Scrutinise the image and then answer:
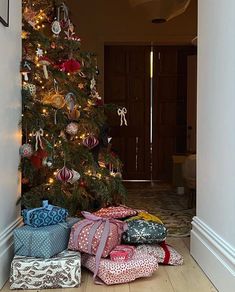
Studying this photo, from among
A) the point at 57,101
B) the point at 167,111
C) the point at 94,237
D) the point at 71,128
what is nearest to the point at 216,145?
the point at 94,237

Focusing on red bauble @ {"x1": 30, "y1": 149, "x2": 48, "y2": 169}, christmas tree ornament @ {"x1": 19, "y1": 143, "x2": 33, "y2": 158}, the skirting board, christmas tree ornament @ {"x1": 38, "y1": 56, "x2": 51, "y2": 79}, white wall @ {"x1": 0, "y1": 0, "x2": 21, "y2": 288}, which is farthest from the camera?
christmas tree ornament @ {"x1": 38, "y1": 56, "x2": 51, "y2": 79}

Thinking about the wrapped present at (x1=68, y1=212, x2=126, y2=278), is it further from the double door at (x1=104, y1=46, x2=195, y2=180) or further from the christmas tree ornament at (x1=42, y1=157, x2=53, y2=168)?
the double door at (x1=104, y1=46, x2=195, y2=180)

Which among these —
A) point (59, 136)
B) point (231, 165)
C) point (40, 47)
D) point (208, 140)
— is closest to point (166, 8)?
point (40, 47)

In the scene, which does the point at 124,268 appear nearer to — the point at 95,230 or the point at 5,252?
the point at 95,230

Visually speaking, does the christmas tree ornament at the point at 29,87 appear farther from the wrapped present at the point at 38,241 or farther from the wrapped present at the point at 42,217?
the wrapped present at the point at 38,241

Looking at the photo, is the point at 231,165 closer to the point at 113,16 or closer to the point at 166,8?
the point at 166,8

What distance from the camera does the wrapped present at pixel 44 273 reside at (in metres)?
2.08

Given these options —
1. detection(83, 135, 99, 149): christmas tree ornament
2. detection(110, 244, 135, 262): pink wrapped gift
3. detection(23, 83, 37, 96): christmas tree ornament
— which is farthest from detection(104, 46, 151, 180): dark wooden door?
detection(110, 244, 135, 262): pink wrapped gift

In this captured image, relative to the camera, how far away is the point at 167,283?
→ 2186 mm

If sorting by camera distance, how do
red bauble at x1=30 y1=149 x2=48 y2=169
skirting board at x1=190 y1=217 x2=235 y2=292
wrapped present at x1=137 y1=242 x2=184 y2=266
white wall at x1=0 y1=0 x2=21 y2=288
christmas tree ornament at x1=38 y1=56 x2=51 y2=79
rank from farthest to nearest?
christmas tree ornament at x1=38 y1=56 x2=51 y2=79
red bauble at x1=30 y1=149 x2=48 y2=169
wrapped present at x1=137 y1=242 x2=184 y2=266
white wall at x1=0 y1=0 x2=21 y2=288
skirting board at x1=190 y1=217 x2=235 y2=292

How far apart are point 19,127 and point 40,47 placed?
0.73 metres

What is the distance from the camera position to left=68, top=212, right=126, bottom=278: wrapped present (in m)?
2.22

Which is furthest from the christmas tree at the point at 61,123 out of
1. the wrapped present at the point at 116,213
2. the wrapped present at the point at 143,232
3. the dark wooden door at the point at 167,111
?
the dark wooden door at the point at 167,111

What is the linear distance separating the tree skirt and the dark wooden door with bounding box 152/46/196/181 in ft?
1.70
